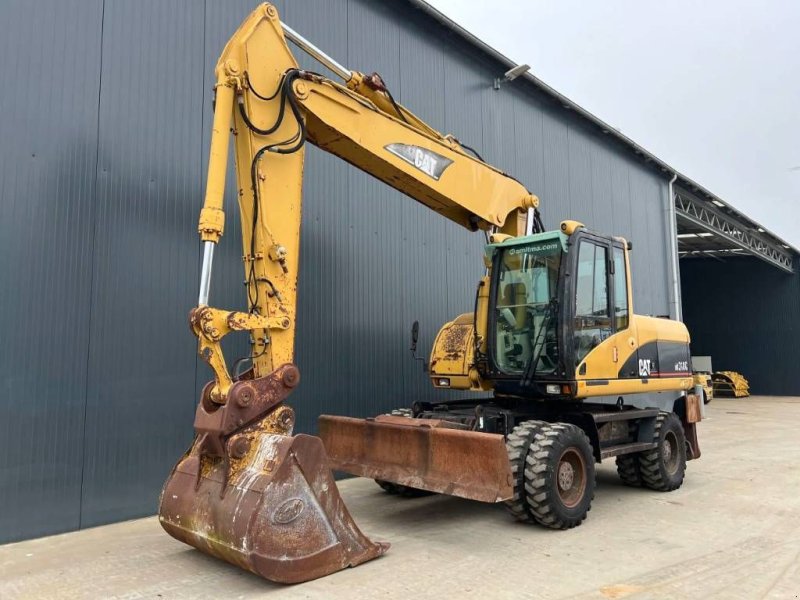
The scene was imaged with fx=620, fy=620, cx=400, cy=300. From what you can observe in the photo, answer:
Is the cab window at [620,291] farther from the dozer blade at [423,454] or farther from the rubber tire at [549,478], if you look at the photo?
the dozer blade at [423,454]

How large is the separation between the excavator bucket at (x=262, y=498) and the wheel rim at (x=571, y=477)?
2.24 metres

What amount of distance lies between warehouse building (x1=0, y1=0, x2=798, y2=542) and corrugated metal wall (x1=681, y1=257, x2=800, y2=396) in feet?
82.2

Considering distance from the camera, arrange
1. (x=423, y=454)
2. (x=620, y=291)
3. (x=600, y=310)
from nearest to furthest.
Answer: (x=423, y=454)
(x=600, y=310)
(x=620, y=291)

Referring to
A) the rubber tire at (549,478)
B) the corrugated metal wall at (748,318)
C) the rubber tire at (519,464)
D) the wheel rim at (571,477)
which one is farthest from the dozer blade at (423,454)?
the corrugated metal wall at (748,318)

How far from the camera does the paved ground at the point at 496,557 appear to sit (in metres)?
4.57

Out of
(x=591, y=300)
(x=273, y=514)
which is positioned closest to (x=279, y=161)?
(x=273, y=514)

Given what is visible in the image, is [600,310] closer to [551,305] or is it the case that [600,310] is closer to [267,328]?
[551,305]

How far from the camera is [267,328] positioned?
506 centimetres

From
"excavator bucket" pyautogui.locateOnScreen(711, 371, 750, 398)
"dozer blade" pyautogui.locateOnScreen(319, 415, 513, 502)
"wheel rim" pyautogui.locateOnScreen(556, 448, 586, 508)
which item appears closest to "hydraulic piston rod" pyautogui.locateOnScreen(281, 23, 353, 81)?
"dozer blade" pyautogui.locateOnScreen(319, 415, 513, 502)

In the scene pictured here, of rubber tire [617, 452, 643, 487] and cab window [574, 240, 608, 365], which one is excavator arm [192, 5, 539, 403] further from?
rubber tire [617, 452, 643, 487]

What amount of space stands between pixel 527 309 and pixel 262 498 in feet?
12.1

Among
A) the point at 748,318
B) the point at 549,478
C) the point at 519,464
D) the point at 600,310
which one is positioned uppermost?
the point at 748,318

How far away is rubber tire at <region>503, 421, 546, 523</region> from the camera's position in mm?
5895

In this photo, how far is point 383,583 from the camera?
15.3 feet
